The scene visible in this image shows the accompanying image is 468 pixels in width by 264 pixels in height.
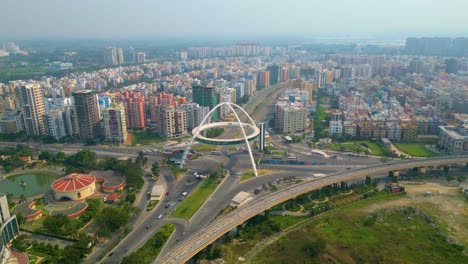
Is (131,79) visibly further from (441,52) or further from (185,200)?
(441,52)

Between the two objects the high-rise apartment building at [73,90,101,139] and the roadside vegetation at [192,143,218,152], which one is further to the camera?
the high-rise apartment building at [73,90,101,139]

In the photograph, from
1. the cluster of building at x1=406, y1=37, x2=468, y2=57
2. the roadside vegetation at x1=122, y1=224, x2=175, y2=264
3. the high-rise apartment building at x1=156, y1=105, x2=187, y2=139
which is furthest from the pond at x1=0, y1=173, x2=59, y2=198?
the cluster of building at x1=406, y1=37, x2=468, y2=57

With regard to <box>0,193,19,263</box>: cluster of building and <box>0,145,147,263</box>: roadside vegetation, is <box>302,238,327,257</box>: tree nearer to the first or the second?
<box>0,145,147,263</box>: roadside vegetation

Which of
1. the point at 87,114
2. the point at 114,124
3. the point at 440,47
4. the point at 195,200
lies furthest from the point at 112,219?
the point at 440,47

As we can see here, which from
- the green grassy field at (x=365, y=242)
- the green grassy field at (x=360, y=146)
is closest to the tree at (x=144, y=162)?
the green grassy field at (x=365, y=242)

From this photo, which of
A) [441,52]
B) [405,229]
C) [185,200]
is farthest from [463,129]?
[441,52]
